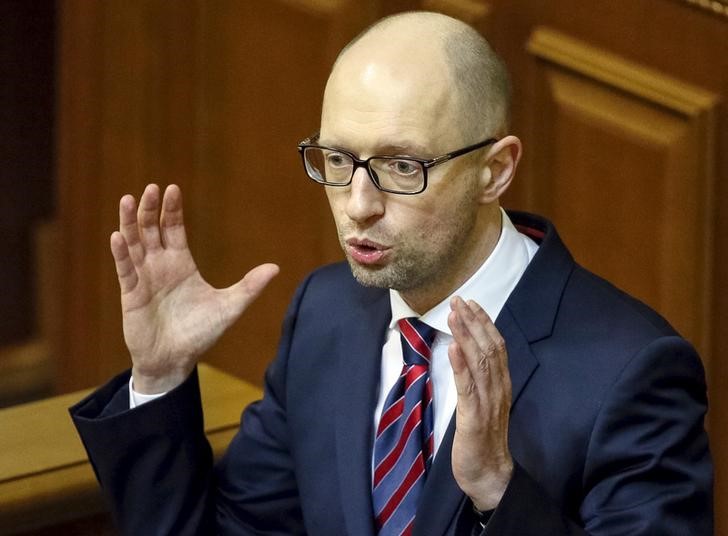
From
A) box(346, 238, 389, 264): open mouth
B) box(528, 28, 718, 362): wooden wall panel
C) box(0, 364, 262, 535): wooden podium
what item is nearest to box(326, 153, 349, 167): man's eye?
box(346, 238, 389, 264): open mouth

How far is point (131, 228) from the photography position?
7.82 feet

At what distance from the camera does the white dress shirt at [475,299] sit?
236cm

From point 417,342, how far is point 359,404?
0.13 metres

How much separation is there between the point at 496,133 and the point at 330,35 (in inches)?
54.7

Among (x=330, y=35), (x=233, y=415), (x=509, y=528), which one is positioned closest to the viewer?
(x=509, y=528)

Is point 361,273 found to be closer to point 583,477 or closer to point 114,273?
point 583,477

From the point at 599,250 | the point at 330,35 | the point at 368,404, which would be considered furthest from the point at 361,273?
the point at 330,35

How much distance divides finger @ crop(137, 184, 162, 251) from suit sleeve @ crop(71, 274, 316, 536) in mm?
204

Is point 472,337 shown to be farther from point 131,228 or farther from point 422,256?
point 131,228

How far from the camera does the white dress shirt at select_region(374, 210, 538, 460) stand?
7.73 feet

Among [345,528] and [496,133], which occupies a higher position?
[496,133]

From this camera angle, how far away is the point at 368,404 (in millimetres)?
2424

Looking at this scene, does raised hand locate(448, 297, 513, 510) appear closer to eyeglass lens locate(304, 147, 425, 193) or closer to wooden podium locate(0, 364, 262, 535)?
eyeglass lens locate(304, 147, 425, 193)

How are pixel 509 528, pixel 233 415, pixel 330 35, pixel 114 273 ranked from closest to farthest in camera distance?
pixel 509 528 < pixel 233 415 < pixel 330 35 < pixel 114 273
